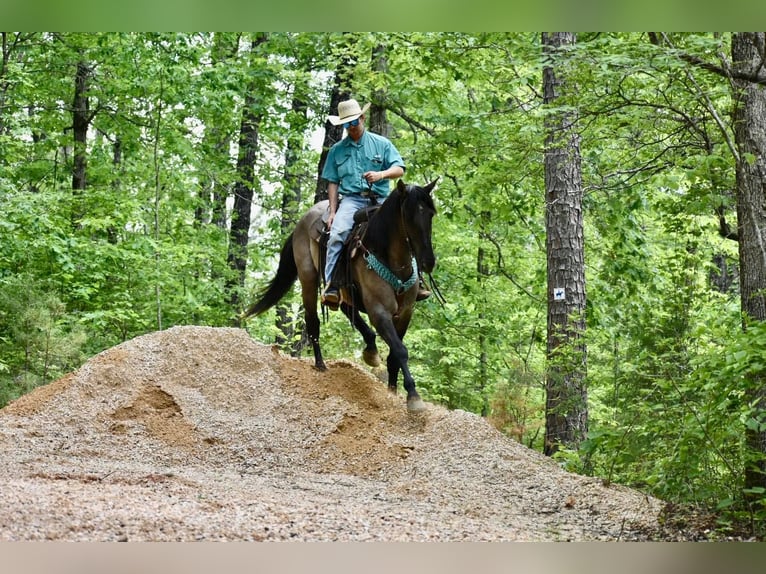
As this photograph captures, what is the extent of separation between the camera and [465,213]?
14.1 metres

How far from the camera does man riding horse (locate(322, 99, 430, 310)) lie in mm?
8508

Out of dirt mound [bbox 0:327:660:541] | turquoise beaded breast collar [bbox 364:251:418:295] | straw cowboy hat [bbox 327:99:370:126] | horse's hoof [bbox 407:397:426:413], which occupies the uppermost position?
straw cowboy hat [bbox 327:99:370:126]

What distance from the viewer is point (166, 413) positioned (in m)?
8.77

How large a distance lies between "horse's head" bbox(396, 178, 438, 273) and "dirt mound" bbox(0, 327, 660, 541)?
1509mm

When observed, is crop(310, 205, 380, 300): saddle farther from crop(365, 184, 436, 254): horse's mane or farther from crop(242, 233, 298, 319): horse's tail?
crop(242, 233, 298, 319): horse's tail

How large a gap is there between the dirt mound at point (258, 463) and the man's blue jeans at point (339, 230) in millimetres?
1320

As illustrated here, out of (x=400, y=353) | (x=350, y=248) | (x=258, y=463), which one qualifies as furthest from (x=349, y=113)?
(x=258, y=463)

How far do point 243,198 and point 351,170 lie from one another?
856 cm

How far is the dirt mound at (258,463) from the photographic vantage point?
480 centimetres

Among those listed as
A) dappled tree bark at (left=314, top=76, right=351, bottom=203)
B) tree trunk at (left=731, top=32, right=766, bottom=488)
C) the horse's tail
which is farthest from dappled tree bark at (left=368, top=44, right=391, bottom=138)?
tree trunk at (left=731, top=32, right=766, bottom=488)

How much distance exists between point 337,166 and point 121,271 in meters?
6.40

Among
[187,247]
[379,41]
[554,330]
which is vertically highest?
[379,41]

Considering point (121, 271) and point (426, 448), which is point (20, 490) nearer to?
point (426, 448)

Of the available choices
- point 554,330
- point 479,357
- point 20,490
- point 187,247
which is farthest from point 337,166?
point 479,357
